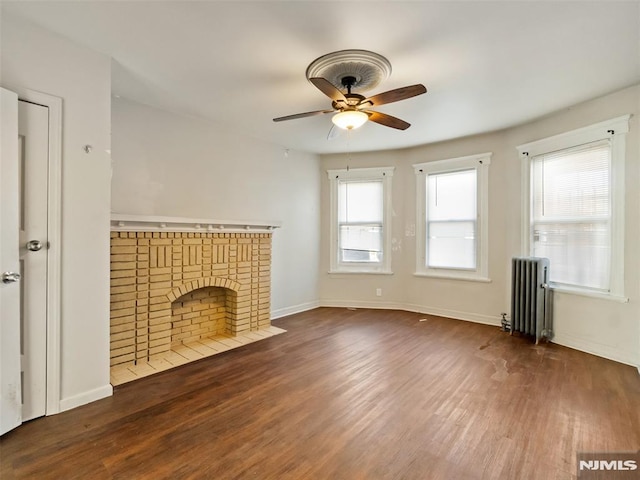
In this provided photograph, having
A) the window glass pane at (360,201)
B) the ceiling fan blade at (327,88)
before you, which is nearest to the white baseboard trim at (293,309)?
the window glass pane at (360,201)

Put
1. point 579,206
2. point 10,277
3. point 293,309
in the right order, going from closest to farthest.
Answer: point 10,277, point 579,206, point 293,309

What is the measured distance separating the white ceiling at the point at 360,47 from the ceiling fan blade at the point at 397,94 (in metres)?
0.33

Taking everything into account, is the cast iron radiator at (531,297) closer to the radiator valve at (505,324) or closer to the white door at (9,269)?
the radiator valve at (505,324)

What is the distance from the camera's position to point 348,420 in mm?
2096

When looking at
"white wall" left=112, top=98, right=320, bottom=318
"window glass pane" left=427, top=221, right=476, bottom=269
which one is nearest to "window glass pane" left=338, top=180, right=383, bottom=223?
"white wall" left=112, top=98, right=320, bottom=318

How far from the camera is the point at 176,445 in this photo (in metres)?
1.84

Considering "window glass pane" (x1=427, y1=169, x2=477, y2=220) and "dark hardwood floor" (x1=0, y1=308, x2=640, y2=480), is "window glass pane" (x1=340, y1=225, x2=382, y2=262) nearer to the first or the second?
"window glass pane" (x1=427, y1=169, x2=477, y2=220)

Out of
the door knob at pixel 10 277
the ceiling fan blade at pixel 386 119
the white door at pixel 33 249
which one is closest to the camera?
the door knob at pixel 10 277

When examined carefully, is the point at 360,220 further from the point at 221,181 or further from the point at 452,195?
the point at 221,181

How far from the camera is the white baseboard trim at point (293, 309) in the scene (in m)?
4.66

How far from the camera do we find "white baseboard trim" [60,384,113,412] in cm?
219

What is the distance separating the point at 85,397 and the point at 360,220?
410cm

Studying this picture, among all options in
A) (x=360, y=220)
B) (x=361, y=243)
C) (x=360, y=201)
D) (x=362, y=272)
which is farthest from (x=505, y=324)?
(x=360, y=201)

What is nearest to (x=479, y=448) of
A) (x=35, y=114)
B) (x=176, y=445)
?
(x=176, y=445)
